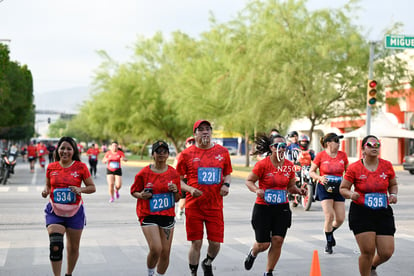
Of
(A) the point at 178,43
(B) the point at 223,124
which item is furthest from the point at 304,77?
(A) the point at 178,43

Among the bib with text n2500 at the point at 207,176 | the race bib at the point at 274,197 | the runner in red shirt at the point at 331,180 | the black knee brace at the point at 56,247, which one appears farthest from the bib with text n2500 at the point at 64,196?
the runner in red shirt at the point at 331,180

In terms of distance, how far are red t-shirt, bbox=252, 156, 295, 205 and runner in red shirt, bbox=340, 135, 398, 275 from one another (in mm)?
856

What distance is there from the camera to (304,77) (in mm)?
33344

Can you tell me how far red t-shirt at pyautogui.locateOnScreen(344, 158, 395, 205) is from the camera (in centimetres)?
719

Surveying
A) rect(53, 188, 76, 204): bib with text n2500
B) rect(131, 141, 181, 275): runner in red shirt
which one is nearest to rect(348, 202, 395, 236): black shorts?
rect(131, 141, 181, 275): runner in red shirt

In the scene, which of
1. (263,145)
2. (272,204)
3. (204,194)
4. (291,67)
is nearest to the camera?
(204,194)

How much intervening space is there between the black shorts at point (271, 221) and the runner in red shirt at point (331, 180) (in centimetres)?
244

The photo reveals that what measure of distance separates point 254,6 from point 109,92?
2283 cm

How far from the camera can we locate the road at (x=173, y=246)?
340 inches

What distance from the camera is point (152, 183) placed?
23.5ft

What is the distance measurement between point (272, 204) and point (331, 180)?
269 centimetres

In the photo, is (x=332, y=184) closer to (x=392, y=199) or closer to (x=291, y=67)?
(x=392, y=199)

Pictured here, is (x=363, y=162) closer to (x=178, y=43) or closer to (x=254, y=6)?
(x=254, y=6)

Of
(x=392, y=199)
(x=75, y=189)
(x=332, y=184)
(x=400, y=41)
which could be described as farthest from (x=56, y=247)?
(x=400, y=41)
